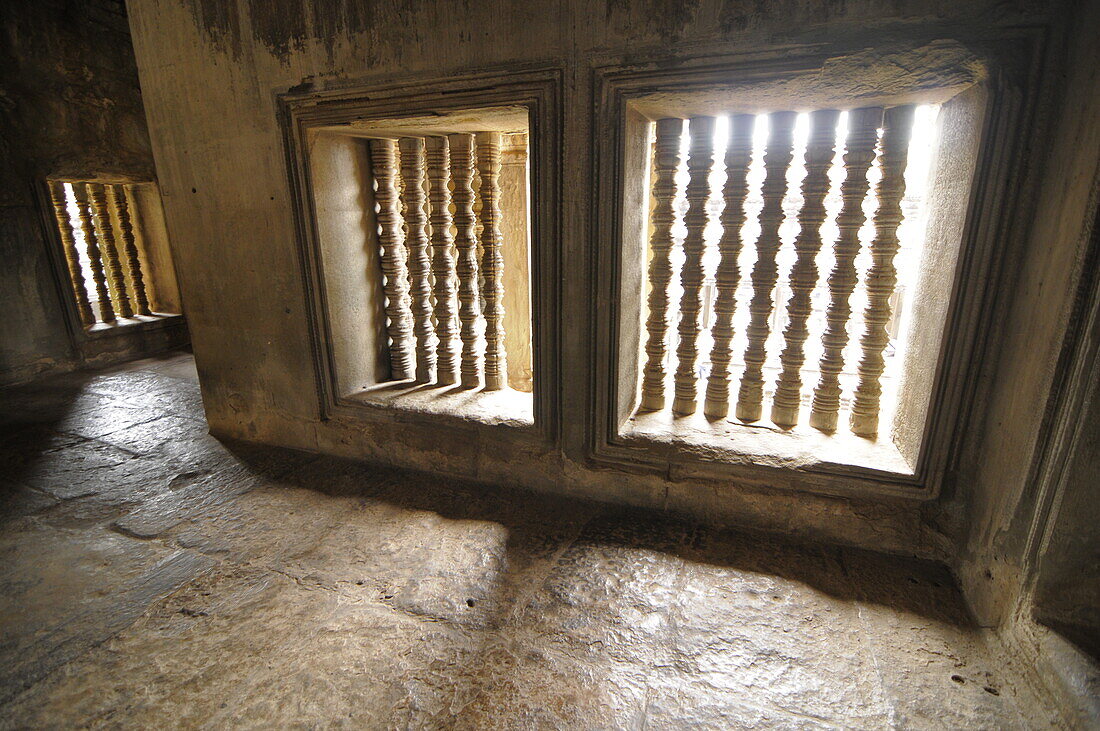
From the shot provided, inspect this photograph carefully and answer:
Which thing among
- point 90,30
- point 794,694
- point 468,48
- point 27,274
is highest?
point 90,30

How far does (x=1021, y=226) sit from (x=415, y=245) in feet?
9.71

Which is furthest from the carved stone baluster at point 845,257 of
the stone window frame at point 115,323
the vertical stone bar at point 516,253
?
the stone window frame at point 115,323

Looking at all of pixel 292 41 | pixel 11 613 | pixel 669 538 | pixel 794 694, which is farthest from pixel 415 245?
pixel 794 694

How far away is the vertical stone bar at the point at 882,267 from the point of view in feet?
7.44

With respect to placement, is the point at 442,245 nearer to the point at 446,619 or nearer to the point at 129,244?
the point at 446,619

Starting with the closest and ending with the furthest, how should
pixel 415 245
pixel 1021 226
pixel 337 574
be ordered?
pixel 1021 226, pixel 337 574, pixel 415 245

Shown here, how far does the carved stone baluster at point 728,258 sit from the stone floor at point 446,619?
27.4 inches

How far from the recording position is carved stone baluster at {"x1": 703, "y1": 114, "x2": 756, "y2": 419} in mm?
2464

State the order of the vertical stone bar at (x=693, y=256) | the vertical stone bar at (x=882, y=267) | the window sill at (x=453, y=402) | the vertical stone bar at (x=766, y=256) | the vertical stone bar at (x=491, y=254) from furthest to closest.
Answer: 1. the vertical stone bar at (x=491, y=254)
2. the window sill at (x=453, y=402)
3. the vertical stone bar at (x=693, y=256)
4. the vertical stone bar at (x=766, y=256)
5. the vertical stone bar at (x=882, y=267)

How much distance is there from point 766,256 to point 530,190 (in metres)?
1.17

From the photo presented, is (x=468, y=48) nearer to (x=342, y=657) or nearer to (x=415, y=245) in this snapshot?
(x=415, y=245)

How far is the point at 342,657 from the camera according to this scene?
→ 1.91 meters

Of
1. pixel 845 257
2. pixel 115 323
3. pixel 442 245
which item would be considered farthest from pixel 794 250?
pixel 115 323

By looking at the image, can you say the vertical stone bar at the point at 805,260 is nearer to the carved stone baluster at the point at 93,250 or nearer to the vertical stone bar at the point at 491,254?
the vertical stone bar at the point at 491,254
